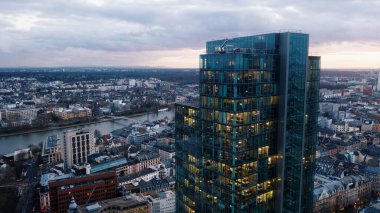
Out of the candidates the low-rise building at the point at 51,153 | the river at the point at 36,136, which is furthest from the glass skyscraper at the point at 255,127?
the river at the point at 36,136

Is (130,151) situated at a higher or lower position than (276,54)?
lower

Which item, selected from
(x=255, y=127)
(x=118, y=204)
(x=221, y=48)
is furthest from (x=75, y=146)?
(x=255, y=127)

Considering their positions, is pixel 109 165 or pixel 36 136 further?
pixel 36 136

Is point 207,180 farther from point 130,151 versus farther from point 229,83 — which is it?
point 130,151

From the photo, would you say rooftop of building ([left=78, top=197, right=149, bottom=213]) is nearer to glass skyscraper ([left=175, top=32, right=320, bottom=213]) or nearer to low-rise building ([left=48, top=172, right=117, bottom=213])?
low-rise building ([left=48, top=172, right=117, bottom=213])

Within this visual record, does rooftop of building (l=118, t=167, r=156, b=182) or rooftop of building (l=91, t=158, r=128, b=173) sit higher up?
rooftop of building (l=91, t=158, r=128, b=173)

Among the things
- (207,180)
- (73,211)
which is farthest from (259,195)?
(73,211)

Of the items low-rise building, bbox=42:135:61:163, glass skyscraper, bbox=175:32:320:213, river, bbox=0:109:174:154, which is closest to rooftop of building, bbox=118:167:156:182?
low-rise building, bbox=42:135:61:163

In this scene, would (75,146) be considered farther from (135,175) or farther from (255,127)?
(255,127)
